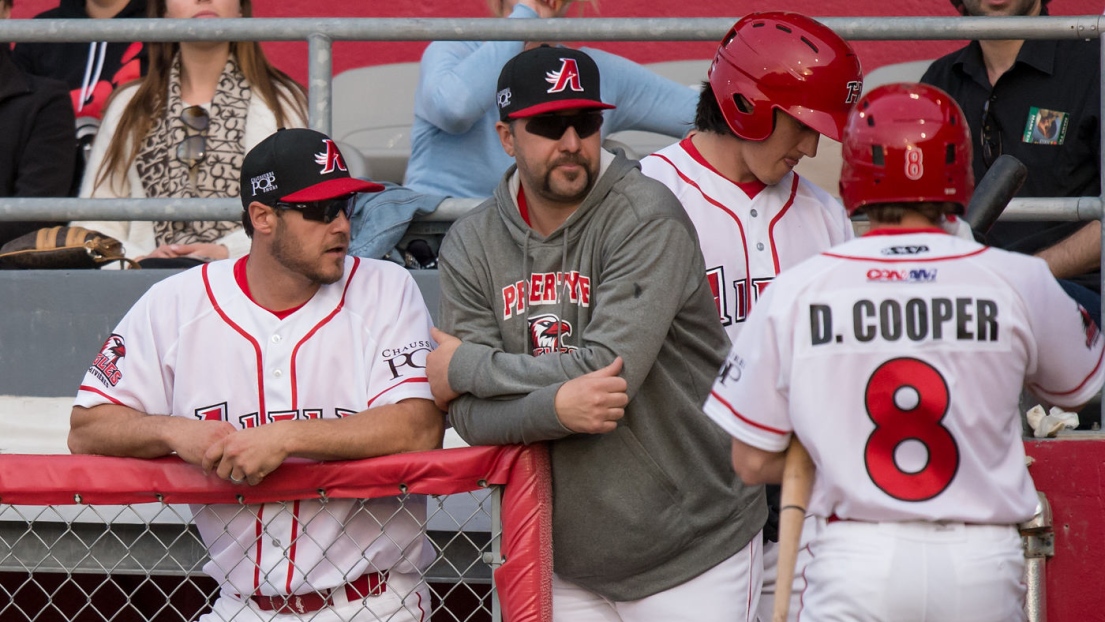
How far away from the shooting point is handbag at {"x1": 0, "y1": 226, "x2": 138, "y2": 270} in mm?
4953

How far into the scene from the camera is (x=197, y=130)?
509 cm

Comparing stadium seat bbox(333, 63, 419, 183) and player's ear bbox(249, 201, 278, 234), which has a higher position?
player's ear bbox(249, 201, 278, 234)

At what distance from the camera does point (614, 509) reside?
3.40 meters

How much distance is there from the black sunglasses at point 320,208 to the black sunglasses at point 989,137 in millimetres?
2405

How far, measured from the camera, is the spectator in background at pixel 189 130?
197 inches

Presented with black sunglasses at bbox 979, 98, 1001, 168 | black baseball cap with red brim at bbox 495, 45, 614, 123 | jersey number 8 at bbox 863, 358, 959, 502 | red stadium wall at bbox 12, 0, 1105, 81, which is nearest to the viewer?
jersey number 8 at bbox 863, 358, 959, 502

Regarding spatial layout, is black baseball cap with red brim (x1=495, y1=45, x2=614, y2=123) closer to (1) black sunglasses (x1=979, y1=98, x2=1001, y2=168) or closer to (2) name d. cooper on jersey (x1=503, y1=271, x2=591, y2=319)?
(2) name d. cooper on jersey (x1=503, y1=271, x2=591, y2=319)

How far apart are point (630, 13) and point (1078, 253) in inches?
157

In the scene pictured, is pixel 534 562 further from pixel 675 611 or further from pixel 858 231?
pixel 858 231

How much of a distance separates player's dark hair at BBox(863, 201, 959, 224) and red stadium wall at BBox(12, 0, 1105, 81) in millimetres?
4798

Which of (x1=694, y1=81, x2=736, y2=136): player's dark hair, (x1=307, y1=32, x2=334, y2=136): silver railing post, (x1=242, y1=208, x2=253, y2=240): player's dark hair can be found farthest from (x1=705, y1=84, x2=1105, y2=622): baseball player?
(x1=307, y1=32, x2=334, y2=136): silver railing post

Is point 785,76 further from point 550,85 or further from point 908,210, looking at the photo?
point 908,210

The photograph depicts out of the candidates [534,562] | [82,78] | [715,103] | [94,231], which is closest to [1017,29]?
[715,103]

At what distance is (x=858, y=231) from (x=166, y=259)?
2.40m
